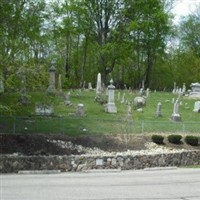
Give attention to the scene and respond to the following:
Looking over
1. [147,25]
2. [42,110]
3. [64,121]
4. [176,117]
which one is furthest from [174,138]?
[147,25]

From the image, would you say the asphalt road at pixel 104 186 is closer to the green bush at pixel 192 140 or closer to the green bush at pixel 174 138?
the green bush at pixel 174 138

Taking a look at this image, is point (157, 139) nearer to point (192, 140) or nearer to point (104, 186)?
point (192, 140)

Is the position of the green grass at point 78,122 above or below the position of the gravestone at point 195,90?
below

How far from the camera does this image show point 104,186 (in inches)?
676

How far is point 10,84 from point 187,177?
9361 mm

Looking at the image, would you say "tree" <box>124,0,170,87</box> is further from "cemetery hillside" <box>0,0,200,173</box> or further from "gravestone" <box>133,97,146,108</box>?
"gravestone" <box>133,97,146,108</box>

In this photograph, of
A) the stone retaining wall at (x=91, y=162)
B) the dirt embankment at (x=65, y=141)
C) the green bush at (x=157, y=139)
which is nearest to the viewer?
the stone retaining wall at (x=91, y=162)

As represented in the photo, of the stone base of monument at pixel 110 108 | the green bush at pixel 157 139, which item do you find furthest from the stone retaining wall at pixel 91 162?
the stone base of monument at pixel 110 108

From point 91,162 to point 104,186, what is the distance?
5730 mm

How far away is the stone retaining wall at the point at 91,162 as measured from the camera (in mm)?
21562

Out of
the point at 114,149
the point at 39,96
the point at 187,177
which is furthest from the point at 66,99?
the point at 187,177

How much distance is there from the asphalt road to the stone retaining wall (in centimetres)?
71

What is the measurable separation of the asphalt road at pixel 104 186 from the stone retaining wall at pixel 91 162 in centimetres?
71

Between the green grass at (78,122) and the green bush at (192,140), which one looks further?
the green bush at (192,140)
